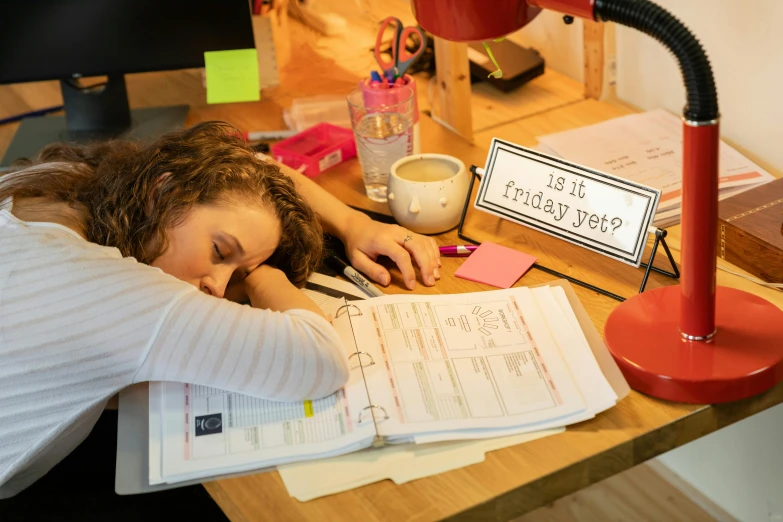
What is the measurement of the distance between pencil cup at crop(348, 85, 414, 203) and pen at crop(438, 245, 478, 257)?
0.19m

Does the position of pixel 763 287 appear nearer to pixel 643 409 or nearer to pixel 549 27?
pixel 643 409

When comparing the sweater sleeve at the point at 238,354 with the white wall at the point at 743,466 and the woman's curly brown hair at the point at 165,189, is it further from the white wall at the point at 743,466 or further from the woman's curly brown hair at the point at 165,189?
the white wall at the point at 743,466

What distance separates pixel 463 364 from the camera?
3.07 feet

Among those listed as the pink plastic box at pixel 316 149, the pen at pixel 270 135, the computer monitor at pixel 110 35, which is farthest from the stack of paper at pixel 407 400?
the computer monitor at pixel 110 35

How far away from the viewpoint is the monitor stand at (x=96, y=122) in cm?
162

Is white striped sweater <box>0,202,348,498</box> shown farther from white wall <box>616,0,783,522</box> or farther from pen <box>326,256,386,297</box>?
white wall <box>616,0,783,522</box>

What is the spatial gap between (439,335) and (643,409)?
0.24 m

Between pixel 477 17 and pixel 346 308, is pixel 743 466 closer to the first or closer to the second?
pixel 346 308

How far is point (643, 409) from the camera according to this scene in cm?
87

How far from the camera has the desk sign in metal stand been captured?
1.02 m

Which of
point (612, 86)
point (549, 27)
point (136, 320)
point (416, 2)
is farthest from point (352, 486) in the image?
point (549, 27)

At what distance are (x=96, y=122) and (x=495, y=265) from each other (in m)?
0.90

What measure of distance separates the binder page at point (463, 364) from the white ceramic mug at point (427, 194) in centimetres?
17

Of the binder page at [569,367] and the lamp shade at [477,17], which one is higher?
the lamp shade at [477,17]
